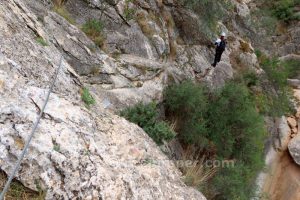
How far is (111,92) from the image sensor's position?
7.71 metres

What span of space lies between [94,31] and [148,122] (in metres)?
3.11

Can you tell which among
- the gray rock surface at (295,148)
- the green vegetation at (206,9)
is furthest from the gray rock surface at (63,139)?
the gray rock surface at (295,148)

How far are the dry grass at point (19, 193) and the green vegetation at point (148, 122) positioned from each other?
3.67m

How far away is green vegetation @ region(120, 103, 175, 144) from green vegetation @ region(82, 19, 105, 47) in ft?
7.73

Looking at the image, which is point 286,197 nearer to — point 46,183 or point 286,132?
point 286,132

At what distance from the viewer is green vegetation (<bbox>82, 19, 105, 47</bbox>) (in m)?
8.74

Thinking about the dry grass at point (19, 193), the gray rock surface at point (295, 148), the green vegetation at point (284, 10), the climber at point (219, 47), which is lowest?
the gray rock surface at point (295, 148)

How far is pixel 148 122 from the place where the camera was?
7164mm

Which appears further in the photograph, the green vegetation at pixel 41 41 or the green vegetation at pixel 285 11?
the green vegetation at pixel 285 11

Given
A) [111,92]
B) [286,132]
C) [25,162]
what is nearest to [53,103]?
[25,162]

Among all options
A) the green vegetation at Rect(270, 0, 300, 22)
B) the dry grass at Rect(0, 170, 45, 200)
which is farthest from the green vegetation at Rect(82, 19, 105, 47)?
the green vegetation at Rect(270, 0, 300, 22)

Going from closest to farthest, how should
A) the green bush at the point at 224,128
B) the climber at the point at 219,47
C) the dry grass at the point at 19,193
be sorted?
the dry grass at the point at 19,193
the green bush at the point at 224,128
the climber at the point at 219,47

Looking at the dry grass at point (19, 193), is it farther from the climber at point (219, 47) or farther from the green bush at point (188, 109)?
the climber at point (219, 47)

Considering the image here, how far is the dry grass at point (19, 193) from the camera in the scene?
3300 millimetres
